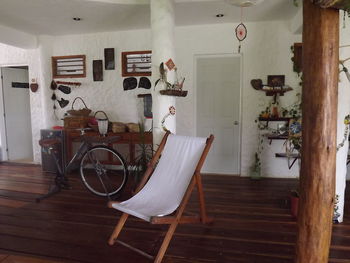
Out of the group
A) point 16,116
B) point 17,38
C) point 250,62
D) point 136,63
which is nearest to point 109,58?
point 136,63

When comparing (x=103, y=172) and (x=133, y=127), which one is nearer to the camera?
(x=103, y=172)

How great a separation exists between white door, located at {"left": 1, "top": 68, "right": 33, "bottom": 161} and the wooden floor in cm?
242

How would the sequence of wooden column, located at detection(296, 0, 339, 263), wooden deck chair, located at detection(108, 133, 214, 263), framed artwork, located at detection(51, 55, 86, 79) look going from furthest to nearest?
1. framed artwork, located at detection(51, 55, 86, 79)
2. wooden deck chair, located at detection(108, 133, 214, 263)
3. wooden column, located at detection(296, 0, 339, 263)

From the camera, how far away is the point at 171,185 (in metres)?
2.44

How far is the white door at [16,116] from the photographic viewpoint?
557 centimetres

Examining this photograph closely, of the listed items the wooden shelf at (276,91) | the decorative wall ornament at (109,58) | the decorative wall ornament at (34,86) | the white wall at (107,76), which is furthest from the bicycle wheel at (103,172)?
the wooden shelf at (276,91)

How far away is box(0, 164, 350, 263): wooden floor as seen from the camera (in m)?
2.11

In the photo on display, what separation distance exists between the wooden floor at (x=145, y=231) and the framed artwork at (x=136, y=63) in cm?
233

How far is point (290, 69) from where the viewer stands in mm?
4129

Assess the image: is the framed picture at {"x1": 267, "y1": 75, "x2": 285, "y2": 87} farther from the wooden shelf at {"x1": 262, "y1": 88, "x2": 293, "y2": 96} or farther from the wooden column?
the wooden column

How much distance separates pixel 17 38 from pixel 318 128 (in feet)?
17.0

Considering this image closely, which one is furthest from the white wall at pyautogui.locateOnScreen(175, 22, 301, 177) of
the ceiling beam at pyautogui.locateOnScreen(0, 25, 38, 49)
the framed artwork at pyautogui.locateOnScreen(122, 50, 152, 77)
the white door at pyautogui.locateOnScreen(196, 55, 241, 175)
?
the ceiling beam at pyautogui.locateOnScreen(0, 25, 38, 49)

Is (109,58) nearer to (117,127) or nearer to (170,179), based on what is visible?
(117,127)

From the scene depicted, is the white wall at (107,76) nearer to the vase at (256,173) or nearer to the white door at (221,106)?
the white door at (221,106)
